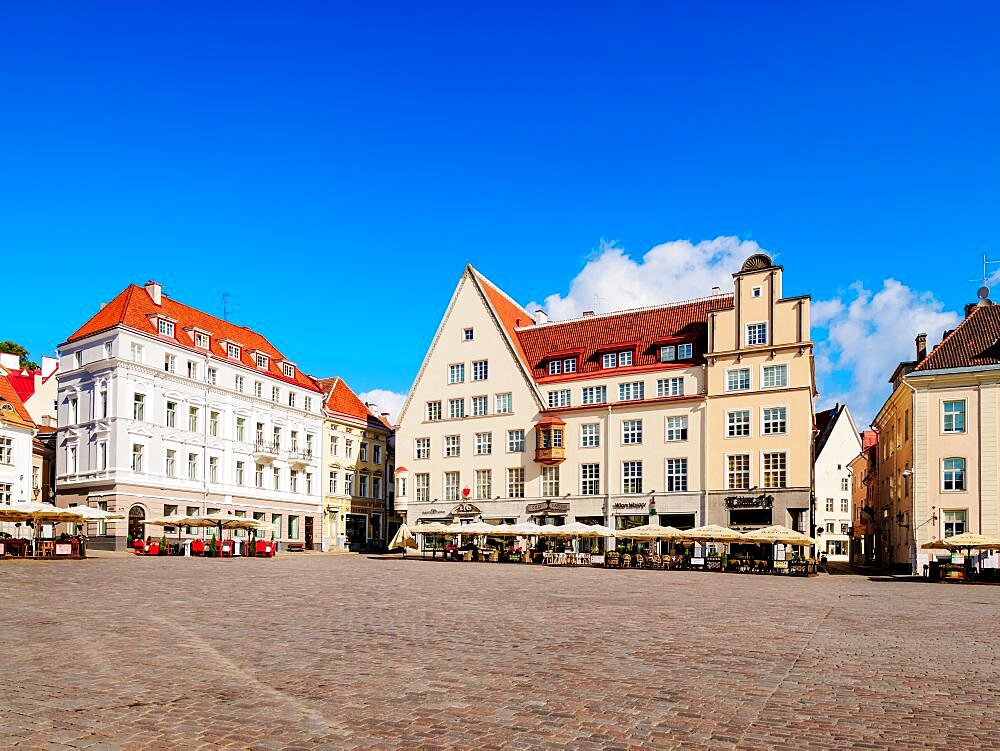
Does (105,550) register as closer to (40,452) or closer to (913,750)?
(40,452)

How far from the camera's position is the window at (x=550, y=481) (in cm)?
6362

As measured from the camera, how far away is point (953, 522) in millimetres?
46812

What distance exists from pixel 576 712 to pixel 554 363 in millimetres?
57447

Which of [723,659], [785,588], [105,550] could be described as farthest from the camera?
[105,550]

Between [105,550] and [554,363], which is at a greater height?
[554,363]

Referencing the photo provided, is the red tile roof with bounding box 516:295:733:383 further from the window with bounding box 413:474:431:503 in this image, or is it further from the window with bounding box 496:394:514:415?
the window with bounding box 413:474:431:503

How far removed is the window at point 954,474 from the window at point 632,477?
19271 mm

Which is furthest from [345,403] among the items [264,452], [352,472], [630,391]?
[630,391]

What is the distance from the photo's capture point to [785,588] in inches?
1264

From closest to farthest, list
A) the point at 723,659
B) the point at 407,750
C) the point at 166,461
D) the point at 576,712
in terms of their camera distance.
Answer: the point at 407,750
the point at 576,712
the point at 723,659
the point at 166,461

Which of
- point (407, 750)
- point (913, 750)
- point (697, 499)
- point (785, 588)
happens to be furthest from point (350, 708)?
point (697, 499)

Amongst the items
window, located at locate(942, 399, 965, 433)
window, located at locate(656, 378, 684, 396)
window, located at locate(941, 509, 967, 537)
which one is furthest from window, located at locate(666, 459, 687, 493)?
window, located at locate(942, 399, 965, 433)

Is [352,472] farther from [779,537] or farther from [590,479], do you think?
[779,537]

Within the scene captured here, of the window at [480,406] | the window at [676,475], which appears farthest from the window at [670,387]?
the window at [480,406]
